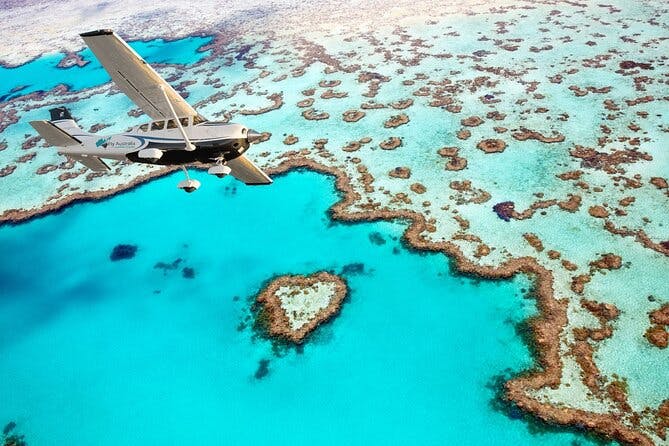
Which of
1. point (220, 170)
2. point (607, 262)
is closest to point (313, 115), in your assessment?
point (220, 170)

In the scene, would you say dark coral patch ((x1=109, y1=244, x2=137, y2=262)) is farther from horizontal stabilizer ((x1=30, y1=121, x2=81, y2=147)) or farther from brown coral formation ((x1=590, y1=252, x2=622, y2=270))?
brown coral formation ((x1=590, y1=252, x2=622, y2=270))

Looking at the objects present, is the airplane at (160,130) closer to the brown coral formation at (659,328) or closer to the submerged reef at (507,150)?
the submerged reef at (507,150)

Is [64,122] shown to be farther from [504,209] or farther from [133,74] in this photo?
[504,209]

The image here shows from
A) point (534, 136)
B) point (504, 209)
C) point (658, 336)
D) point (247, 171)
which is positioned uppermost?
point (247, 171)

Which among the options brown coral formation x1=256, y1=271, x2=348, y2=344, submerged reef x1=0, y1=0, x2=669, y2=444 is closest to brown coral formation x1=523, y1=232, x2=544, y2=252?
submerged reef x1=0, y1=0, x2=669, y2=444

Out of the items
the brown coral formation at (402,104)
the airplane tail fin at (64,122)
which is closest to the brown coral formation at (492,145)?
the brown coral formation at (402,104)
